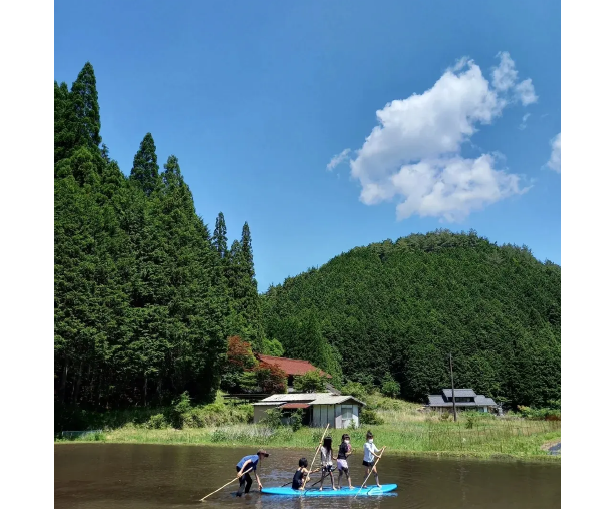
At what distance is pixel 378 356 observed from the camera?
247ft

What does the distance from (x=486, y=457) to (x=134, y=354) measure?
19626 millimetres

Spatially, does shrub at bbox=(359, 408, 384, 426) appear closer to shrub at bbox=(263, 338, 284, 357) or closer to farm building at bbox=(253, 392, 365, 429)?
farm building at bbox=(253, 392, 365, 429)

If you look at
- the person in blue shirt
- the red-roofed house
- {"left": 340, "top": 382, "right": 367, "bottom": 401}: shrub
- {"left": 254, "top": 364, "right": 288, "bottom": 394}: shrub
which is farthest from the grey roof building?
the person in blue shirt

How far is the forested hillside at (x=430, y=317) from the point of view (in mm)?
65250

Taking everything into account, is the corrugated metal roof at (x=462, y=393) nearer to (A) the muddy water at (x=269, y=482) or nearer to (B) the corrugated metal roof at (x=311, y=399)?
(B) the corrugated metal roof at (x=311, y=399)

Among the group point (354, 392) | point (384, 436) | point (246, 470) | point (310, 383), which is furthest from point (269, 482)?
point (354, 392)

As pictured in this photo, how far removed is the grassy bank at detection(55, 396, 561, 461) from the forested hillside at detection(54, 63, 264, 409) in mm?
3656

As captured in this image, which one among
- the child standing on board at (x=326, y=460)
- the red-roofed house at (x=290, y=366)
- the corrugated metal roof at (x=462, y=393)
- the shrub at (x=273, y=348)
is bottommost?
the corrugated metal roof at (x=462, y=393)

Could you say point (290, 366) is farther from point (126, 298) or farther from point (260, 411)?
point (126, 298)

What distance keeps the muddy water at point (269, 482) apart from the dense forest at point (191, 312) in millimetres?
11425

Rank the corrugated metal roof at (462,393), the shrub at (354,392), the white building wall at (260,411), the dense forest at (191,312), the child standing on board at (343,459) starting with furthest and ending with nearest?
the corrugated metal roof at (462,393)
the shrub at (354,392)
the white building wall at (260,411)
the dense forest at (191,312)
the child standing on board at (343,459)

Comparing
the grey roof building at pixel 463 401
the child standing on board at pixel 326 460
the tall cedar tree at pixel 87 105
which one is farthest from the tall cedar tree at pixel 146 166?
the child standing on board at pixel 326 460
